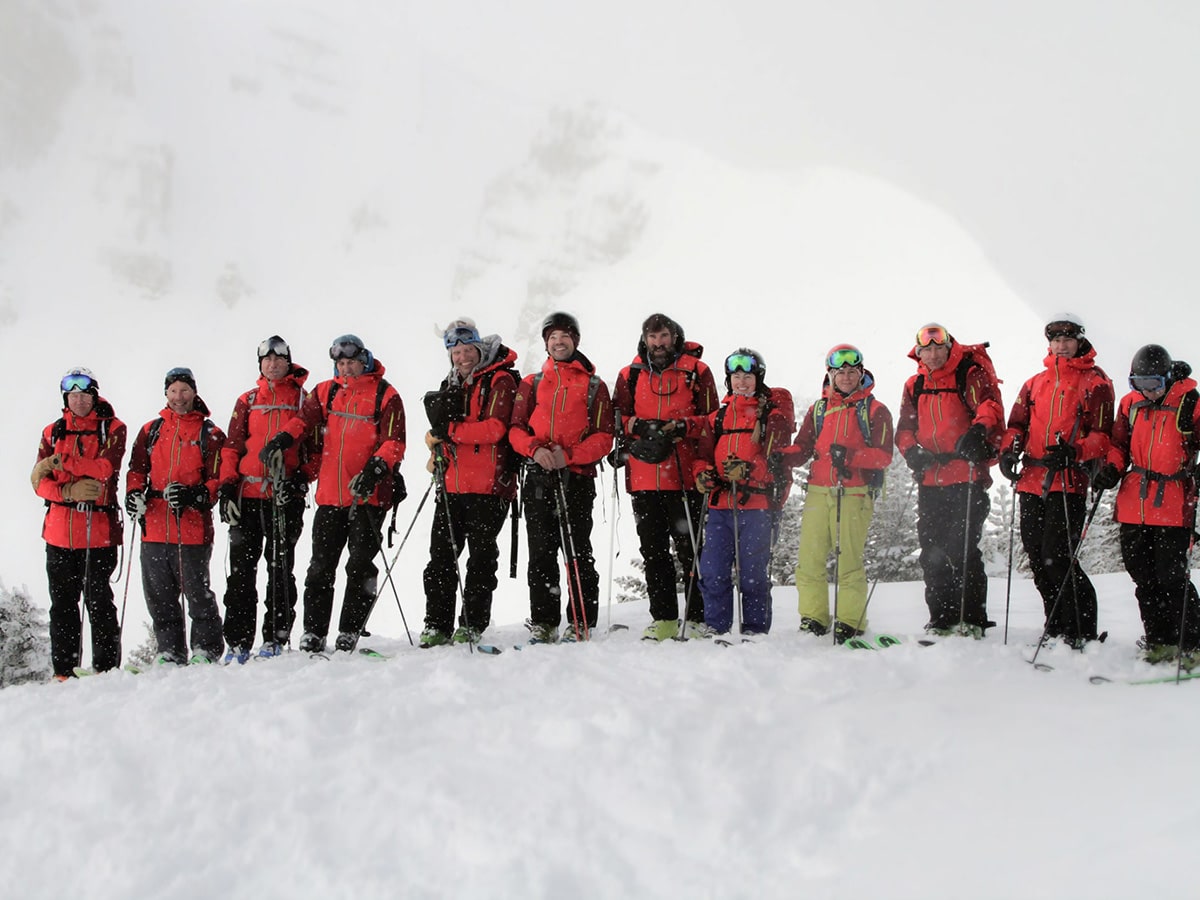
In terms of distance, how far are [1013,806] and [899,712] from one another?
33.3 inches

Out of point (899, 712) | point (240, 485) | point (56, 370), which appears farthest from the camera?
point (56, 370)

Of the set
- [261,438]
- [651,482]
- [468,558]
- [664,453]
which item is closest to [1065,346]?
[664,453]

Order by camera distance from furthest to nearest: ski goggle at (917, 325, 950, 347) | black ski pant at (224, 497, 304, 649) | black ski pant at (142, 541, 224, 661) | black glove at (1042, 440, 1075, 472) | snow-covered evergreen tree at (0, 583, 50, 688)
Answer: snow-covered evergreen tree at (0, 583, 50, 688) < black ski pant at (142, 541, 224, 661) < black ski pant at (224, 497, 304, 649) < ski goggle at (917, 325, 950, 347) < black glove at (1042, 440, 1075, 472)

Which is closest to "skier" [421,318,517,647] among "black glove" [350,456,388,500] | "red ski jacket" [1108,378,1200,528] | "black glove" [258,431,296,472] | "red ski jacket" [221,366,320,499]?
"black glove" [350,456,388,500]

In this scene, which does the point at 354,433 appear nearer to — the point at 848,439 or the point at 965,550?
the point at 848,439

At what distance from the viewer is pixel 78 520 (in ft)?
22.8

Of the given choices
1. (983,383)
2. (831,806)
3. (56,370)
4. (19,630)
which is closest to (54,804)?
(831,806)

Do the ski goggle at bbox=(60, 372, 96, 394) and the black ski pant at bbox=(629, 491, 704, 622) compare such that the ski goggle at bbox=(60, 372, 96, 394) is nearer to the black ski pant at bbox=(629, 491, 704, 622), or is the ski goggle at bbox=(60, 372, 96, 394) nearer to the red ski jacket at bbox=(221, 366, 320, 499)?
the red ski jacket at bbox=(221, 366, 320, 499)

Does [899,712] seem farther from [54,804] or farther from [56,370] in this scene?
[56,370]

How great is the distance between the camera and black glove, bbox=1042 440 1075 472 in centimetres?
574

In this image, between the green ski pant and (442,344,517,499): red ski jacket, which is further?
(442,344,517,499): red ski jacket

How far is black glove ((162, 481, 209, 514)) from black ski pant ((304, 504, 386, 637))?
96cm

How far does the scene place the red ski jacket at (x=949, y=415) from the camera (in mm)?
6109

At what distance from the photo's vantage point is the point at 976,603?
6.11 meters
